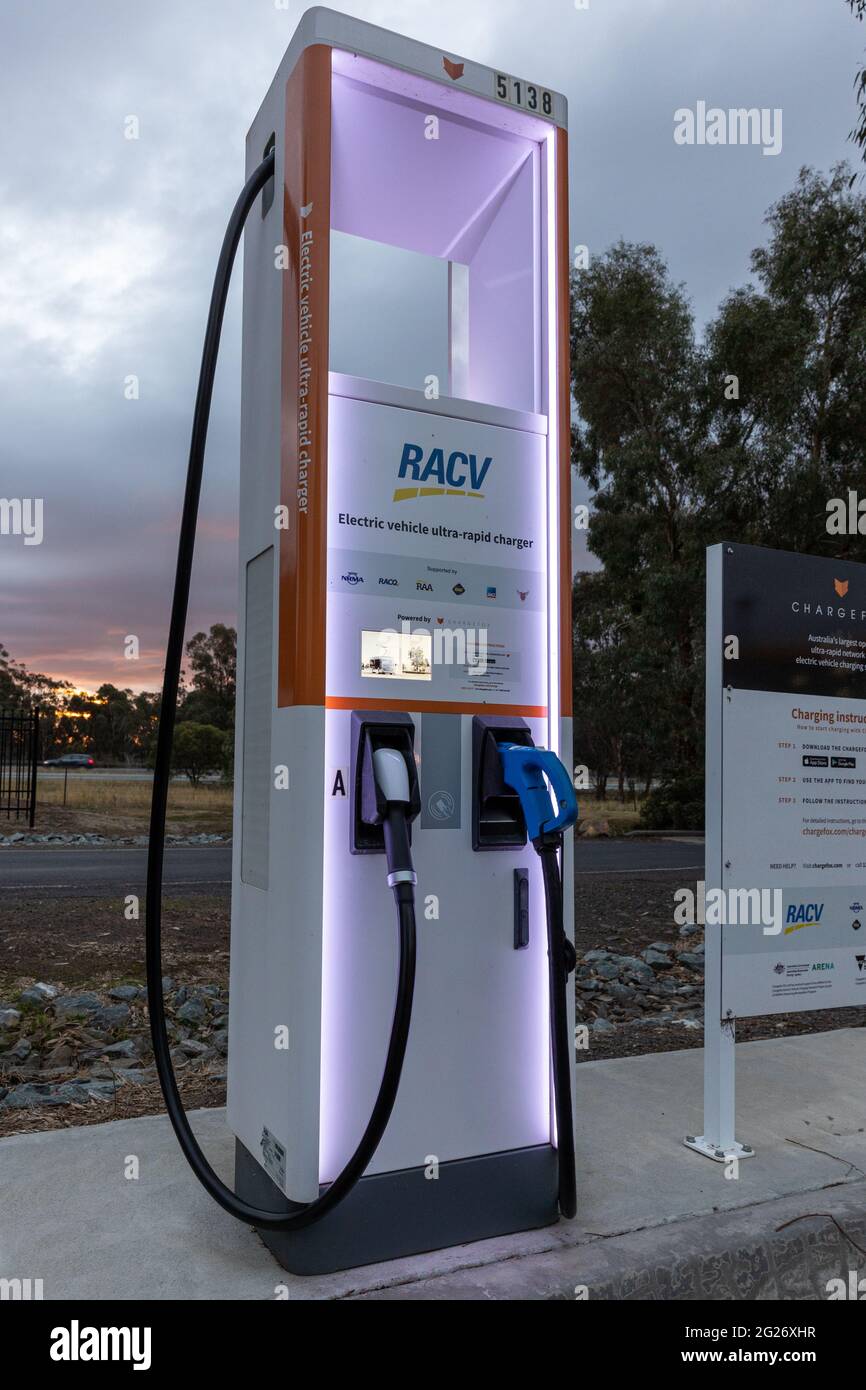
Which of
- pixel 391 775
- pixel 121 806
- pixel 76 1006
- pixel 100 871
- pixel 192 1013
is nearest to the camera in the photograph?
pixel 391 775

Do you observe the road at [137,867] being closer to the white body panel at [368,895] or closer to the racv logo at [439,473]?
the white body panel at [368,895]

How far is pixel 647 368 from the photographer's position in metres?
21.0

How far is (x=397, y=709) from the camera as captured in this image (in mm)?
2863

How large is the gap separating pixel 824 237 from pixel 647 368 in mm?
3946

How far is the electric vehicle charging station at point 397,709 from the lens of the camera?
274 cm

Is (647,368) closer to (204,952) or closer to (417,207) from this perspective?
(204,952)

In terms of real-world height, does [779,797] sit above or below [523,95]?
below

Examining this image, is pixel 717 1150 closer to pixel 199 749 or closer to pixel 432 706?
pixel 432 706

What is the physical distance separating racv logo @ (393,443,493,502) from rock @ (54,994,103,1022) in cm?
440

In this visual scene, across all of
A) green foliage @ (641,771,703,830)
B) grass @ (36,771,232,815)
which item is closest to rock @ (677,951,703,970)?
green foliage @ (641,771,703,830)

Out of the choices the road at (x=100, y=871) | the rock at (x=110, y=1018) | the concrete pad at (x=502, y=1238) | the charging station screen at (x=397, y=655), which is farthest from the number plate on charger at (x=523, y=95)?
the road at (x=100, y=871)

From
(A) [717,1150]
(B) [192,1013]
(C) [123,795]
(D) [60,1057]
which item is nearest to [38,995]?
(B) [192,1013]

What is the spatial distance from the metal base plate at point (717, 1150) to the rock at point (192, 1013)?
3.29 m

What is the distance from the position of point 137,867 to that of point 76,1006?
8.51 m
